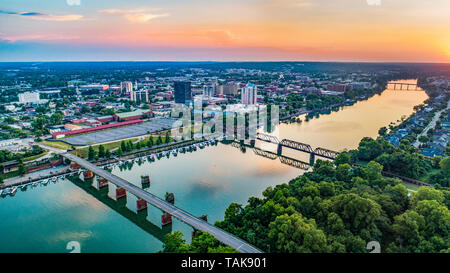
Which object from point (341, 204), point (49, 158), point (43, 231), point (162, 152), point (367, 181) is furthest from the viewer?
point (162, 152)

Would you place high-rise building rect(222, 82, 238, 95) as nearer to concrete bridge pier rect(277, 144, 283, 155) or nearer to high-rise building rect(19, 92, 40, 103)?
high-rise building rect(19, 92, 40, 103)

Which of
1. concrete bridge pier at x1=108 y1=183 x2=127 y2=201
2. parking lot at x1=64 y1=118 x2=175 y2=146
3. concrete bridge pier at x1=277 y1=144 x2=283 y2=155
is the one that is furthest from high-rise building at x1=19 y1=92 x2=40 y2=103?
concrete bridge pier at x1=277 y1=144 x2=283 y2=155

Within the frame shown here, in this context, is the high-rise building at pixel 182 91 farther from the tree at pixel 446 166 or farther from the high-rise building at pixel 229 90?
the tree at pixel 446 166

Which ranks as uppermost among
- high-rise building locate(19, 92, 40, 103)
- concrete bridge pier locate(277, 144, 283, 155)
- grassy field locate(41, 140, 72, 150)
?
high-rise building locate(19, 92, 40, 103)

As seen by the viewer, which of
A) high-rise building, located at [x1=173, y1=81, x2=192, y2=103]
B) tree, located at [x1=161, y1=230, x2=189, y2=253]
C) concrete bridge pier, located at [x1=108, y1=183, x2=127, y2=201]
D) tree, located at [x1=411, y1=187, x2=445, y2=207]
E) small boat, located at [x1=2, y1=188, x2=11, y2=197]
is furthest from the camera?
high-rise building, located at [x1=173, y1=81, x2=192, y2=103]
